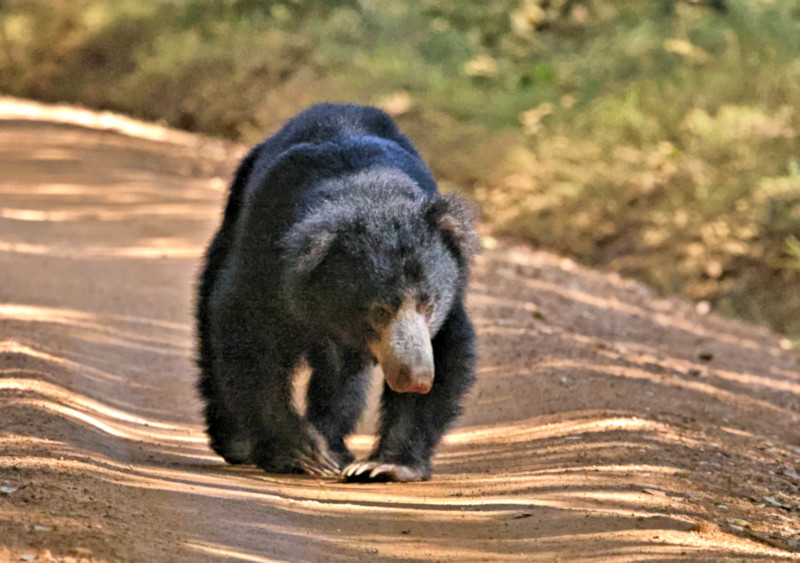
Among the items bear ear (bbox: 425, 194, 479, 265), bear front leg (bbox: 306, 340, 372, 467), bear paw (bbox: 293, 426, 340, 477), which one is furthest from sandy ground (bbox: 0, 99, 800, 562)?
bear ear (bbox: 425, 194, 479, 265)

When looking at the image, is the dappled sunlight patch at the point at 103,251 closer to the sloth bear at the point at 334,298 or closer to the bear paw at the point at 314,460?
the sloth bear at the point at 334,298

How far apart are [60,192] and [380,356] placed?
10.5 metres

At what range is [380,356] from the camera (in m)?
4.41

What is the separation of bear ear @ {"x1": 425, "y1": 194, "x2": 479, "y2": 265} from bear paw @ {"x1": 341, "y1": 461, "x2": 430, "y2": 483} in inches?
38.0

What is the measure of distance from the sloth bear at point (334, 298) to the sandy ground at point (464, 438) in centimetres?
23

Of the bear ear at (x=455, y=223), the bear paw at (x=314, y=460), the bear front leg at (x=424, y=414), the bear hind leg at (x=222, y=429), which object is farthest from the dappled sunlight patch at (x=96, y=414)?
the bear ear at (x=455, y=223)

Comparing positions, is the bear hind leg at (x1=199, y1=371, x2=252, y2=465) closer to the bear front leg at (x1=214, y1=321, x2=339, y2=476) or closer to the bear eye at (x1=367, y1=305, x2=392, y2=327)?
the bear front leg at (x1=214, y1=321, x2=339, y2=476)

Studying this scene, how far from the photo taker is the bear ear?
4586 millimetres

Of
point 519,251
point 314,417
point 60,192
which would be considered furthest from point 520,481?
point 60,192

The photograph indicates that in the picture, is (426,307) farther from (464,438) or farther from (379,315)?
(464,438)

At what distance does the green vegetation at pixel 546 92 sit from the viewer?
1204 cm

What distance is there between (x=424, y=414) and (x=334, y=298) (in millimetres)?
805

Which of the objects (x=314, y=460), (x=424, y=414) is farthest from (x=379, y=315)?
(x=314, y=460)

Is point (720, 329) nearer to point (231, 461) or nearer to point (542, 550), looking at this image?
point (231, 461)
